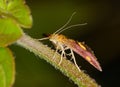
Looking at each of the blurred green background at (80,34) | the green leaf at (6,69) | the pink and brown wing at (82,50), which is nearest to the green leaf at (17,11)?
the green leaf at (6,69)

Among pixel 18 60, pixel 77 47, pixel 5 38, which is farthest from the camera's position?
pixel 18 60

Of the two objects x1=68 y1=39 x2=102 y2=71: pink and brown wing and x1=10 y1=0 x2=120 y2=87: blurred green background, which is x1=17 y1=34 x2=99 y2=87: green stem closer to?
x1=68 y1=39 x2=102 y2=71: pink and brown wing

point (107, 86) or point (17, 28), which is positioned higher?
point (17, 28)

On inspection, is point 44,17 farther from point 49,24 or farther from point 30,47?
point 30,47

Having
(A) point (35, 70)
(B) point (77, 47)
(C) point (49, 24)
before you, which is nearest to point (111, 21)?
(C) point (49, 24)

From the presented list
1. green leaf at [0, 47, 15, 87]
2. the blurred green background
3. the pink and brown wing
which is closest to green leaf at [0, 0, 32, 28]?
green leaf at [0, 47, 15, 87]

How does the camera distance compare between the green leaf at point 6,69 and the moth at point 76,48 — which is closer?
the green leaf at point 6,69

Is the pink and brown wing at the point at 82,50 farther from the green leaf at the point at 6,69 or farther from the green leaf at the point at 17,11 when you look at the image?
the green leaf at the point at 6,69
